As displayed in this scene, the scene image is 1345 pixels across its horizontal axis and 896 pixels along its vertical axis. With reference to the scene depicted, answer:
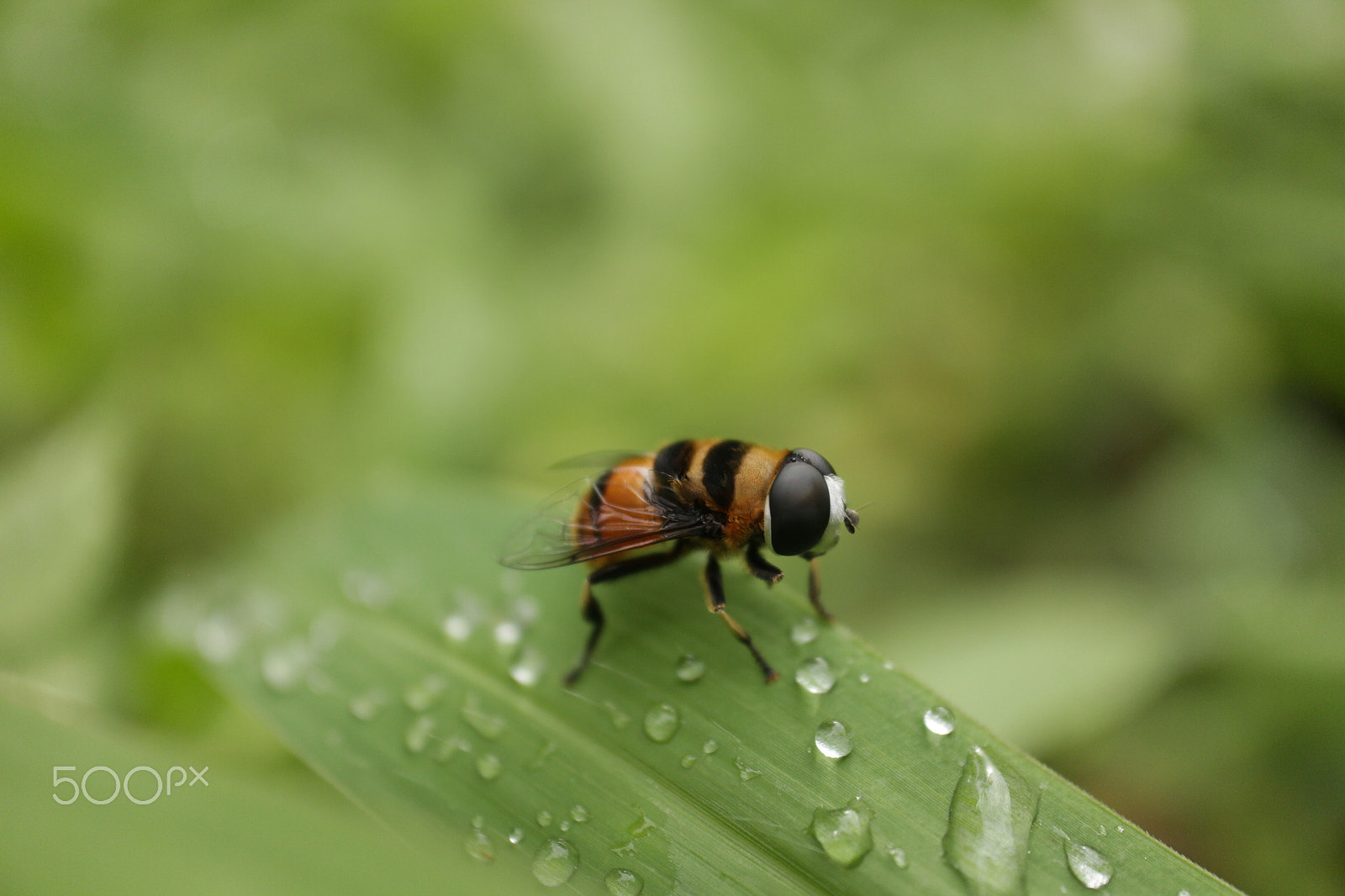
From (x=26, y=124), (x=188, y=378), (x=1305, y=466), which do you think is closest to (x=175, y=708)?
(x=188, y=378)

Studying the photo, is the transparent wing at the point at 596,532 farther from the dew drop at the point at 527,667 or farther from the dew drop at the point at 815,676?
the dew drop at the point at 815,676

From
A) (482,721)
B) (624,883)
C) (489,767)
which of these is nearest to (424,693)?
(482,721)

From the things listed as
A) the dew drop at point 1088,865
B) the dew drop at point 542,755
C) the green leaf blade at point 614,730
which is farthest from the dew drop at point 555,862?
the dew drop at point 1088,865

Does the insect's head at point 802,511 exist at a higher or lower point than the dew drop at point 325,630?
higher

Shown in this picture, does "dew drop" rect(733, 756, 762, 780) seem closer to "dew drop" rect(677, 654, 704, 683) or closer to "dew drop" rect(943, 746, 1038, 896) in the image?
"dew drop" rect(677, 654, 704, 683)

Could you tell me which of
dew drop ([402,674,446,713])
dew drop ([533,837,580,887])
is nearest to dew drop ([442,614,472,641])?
dew drop ([402,674,446,713])
